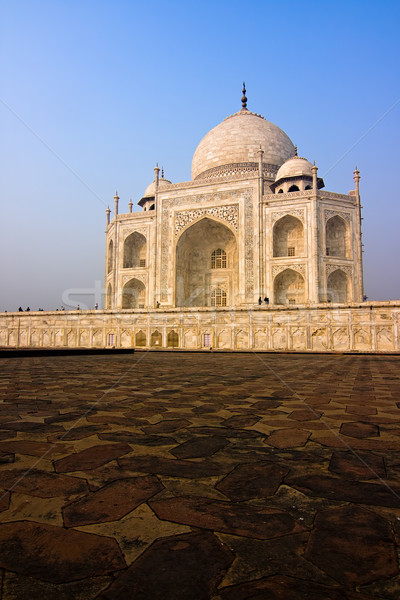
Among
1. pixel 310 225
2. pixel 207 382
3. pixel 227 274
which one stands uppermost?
pixel 310 225

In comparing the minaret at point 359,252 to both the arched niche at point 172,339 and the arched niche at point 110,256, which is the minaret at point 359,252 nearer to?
the arched niche at point 172,339

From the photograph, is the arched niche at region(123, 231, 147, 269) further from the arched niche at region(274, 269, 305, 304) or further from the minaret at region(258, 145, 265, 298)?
the arched niche at region(274, 269, 305, 304)

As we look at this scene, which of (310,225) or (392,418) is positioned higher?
(310,225)

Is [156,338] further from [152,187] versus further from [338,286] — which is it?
[152,187]

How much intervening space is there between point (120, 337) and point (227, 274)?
9952 millimetres

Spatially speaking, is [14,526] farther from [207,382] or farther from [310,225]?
[310,225]

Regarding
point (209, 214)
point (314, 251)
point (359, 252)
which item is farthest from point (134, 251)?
point (359, 252)

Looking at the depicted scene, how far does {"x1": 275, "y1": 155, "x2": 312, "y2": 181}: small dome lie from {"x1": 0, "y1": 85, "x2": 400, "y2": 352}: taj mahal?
0.10 m

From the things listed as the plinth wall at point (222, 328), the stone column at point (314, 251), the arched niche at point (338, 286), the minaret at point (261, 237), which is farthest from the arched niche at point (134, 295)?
the arched niche at point (338, 286)

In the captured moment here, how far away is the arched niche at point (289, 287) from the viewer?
2145cm

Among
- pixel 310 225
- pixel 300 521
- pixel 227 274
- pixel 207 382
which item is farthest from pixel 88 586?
pixel 227 274

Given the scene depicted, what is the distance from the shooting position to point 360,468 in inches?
52.6

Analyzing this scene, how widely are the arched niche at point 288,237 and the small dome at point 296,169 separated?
2.88 meters

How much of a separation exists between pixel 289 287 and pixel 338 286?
277 cm
